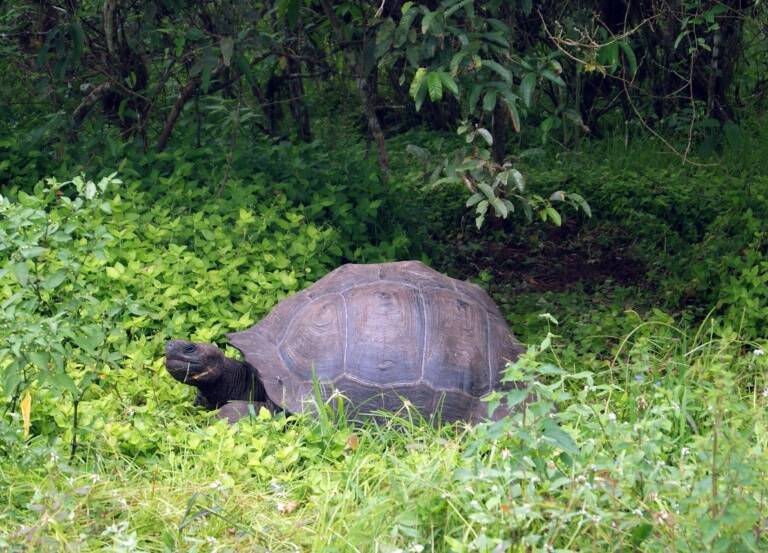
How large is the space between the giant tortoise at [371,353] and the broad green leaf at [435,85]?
0.67 metres

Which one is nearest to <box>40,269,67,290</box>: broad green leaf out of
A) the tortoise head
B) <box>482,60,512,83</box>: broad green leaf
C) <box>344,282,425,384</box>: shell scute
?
the tortoise head

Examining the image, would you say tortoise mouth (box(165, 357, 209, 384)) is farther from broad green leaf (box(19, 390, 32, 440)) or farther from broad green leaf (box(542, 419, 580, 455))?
broad green leaf (box(542, 419, 580, 455))

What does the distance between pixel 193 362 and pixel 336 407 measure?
1.86 ft

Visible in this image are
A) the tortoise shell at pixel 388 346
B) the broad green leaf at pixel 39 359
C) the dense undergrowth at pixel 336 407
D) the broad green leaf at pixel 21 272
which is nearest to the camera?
the dense undergrowth at pixel 336 407

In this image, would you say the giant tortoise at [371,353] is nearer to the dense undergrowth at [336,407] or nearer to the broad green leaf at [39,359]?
the dense undergrowth at [336,407]

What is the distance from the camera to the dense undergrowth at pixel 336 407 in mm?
2668

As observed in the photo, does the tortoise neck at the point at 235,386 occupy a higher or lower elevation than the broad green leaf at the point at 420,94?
lower

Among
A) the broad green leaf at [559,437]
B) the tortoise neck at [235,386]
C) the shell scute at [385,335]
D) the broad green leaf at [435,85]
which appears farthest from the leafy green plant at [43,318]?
the broad green leaf at [559,437]

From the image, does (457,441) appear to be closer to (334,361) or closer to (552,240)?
(334,361)

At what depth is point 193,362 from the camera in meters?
3.85

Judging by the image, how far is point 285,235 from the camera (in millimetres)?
5055

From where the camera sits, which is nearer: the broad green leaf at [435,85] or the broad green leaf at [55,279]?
the broad green leaf at [55,279]

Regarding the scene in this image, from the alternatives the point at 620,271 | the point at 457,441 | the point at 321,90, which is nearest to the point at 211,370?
the point at 457,441

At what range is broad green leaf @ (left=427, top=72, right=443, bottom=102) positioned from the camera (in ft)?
12.9
